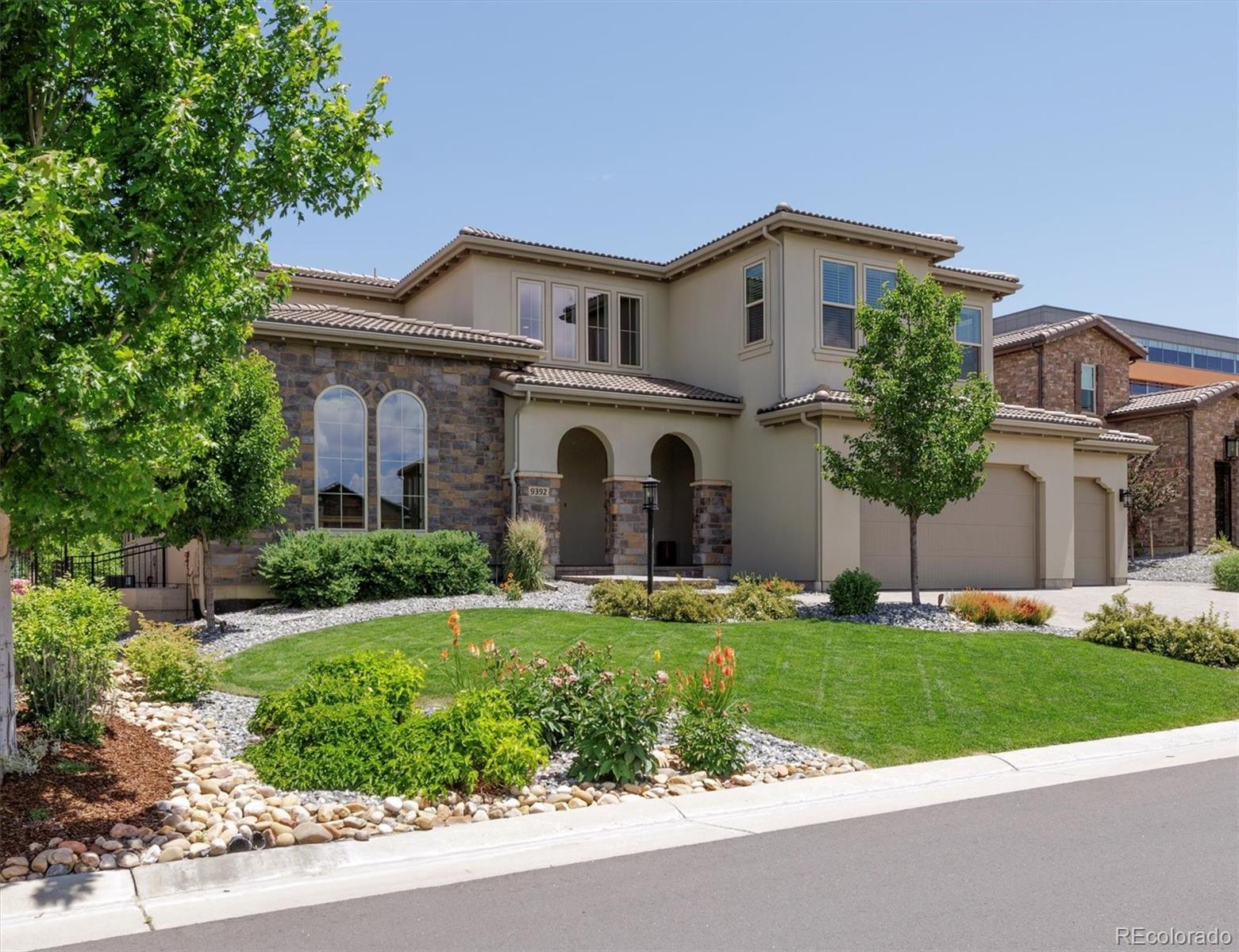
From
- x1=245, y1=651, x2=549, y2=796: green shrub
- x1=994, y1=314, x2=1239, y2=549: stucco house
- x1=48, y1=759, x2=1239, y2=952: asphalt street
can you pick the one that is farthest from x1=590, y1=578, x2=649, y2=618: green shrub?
x1=994, y1=314, x2=1239, y2=549: stucco house

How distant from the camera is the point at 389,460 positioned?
725 inches

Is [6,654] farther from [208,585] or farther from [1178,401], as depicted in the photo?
[1178,401]

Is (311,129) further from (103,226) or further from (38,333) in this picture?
(38,333)

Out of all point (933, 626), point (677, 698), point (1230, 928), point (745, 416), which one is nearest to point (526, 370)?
point (745, 416)

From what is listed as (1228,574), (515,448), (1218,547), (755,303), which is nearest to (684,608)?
(515,448)

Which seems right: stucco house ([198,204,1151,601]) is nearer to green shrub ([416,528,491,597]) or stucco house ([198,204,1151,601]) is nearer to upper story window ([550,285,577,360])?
upper story window ([550,285,577,360])

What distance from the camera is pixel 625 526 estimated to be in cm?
2069

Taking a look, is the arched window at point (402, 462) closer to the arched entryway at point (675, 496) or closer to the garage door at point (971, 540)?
the arched entryway at point (675, 496)

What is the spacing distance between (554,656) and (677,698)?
225 centimetres

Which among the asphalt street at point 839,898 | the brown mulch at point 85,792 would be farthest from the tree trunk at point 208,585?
the asphalt street at point 839,898

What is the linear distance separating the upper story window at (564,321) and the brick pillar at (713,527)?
4.30 m

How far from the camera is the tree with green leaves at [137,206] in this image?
17.8 feet

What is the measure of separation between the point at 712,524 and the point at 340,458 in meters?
8.22

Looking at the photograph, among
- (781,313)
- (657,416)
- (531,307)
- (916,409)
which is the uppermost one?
(531,307)
